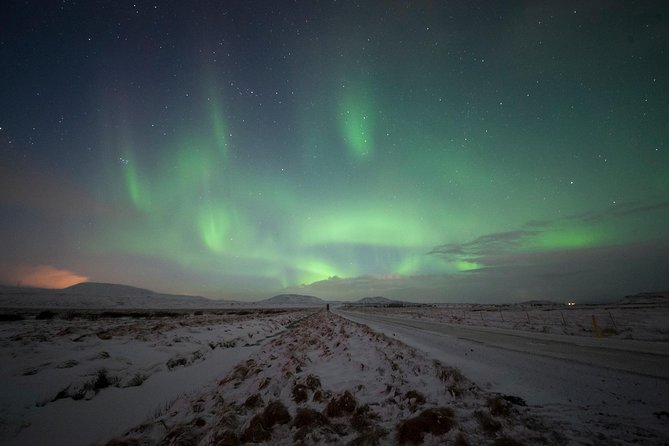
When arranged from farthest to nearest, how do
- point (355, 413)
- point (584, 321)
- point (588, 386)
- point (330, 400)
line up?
point (584, 321), point (588, 386), point (330, 400), point (355, 413)

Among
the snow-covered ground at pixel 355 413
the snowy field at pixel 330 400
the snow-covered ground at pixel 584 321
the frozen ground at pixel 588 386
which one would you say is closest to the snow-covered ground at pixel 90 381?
the snowy field at pixel 330 400

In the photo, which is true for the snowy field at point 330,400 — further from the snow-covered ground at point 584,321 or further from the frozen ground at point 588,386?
the snow-covered ground at point 584,321

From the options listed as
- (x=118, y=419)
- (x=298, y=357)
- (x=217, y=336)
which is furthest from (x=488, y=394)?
(x=217, y=336)

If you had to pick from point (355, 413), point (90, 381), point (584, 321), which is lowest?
point (584, 321)

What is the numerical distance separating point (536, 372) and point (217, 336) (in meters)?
15.3

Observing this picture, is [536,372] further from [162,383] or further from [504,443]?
[162,383]

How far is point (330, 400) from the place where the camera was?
16.1 feet

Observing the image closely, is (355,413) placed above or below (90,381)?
above

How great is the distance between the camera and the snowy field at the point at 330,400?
361 centimetres

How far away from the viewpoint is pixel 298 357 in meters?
8.98

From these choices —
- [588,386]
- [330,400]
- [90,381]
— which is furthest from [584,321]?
[90,381]

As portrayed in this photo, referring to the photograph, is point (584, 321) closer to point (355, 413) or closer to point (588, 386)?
point (588, 386)

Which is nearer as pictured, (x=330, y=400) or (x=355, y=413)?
(x=355, y=413)

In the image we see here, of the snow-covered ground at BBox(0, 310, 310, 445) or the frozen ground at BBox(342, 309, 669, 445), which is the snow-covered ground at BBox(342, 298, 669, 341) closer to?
the frozen ground at BBox(342, 309, 669, 445)
